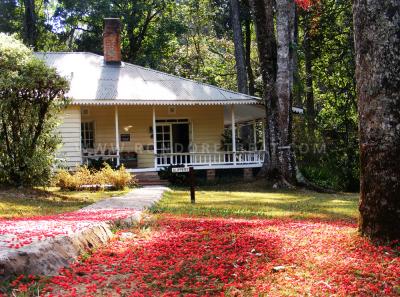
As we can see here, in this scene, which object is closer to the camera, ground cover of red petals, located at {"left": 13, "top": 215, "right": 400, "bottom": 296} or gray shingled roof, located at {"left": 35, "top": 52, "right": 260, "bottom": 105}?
ground cover of red petals, located at {"left": 13, "top": 215, "right": 400, "bottom": 296}

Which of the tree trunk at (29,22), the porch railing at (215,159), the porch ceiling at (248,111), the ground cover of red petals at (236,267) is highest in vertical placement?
the tree trunk at (29,22)

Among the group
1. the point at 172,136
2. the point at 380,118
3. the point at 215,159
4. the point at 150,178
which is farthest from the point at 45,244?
the point at 172,136

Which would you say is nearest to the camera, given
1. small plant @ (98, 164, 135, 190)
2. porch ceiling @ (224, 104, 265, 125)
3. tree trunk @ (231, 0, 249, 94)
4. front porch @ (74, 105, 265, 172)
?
small plant @ (98, 164, 135, 190)

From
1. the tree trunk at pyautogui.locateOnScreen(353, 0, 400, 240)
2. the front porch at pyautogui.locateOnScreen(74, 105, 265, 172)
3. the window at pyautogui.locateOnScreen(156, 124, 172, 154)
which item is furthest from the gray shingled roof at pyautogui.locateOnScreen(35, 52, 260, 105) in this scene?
the tree trunk at pyautogui.locateOnScreen(353, 0, 400, 240)

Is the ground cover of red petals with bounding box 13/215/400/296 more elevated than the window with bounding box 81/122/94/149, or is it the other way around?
the window with bounding box 81/122/94/149

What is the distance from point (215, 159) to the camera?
828 inches

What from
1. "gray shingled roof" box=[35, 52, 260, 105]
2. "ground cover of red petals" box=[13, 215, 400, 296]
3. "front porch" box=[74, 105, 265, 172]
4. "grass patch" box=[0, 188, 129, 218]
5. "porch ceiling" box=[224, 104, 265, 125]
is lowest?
"ground cover of red petals" box=[13, 215, 400, 296]

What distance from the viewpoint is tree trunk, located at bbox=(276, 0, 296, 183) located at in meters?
16.9

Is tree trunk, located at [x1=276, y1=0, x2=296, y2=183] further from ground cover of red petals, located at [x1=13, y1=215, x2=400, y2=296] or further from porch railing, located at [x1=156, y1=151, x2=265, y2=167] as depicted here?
ground cover of red petals, located at [x1=13, y1=215, x2=400, y2=296]

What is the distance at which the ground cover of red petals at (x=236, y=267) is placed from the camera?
419 cm

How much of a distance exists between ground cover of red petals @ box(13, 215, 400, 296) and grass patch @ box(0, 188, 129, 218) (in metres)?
3.89

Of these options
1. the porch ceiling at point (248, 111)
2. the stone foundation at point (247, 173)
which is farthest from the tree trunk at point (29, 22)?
the stone foundation at point (247, 173)

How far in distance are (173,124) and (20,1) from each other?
19736 mm

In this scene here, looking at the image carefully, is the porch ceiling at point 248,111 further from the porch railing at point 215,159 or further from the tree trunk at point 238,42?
the porch railing at point 215,159
